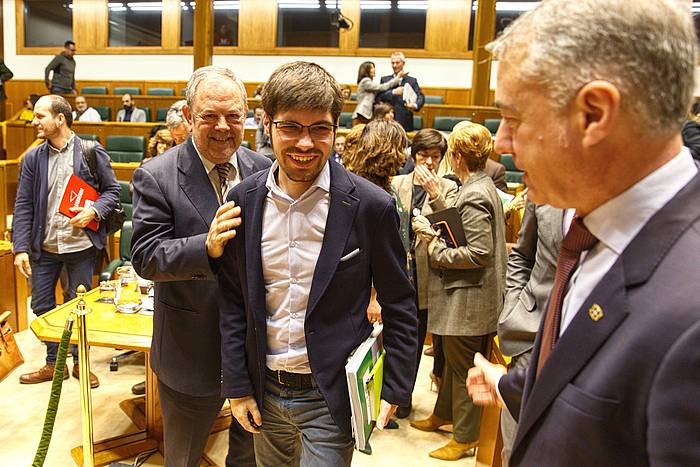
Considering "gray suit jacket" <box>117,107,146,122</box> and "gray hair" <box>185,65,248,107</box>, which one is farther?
"gray suit jacket" <box>117,107,146,122</box>

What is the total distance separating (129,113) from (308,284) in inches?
372

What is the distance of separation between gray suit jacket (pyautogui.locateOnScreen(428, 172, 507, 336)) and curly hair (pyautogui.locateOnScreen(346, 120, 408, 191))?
0.37 m

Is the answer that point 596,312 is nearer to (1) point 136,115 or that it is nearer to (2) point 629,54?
(2) point 629,54

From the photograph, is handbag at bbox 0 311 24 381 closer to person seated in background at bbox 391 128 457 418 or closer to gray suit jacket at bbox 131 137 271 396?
gray suit jacket at bbox 131 137 271 396

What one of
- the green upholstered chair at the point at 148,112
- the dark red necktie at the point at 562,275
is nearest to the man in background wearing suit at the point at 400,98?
the green upholstered chair at the point at 148,112

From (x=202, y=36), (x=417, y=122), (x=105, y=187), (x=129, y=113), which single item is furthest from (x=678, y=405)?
(x=129, y=113)

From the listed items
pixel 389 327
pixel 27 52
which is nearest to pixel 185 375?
pixel 389 327

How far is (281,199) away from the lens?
1434 mm

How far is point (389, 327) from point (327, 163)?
1.54ft

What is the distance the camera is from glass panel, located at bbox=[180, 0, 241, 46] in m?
12.0

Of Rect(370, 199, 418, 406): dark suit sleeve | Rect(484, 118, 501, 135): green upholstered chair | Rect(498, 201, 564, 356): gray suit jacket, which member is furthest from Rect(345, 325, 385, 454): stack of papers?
Rect(484, 118, 501, 135): green upholstered chair

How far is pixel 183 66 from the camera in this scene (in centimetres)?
1225

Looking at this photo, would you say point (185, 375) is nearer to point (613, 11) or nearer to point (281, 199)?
point (281, 199)

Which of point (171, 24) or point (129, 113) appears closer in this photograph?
point (129, 113)
